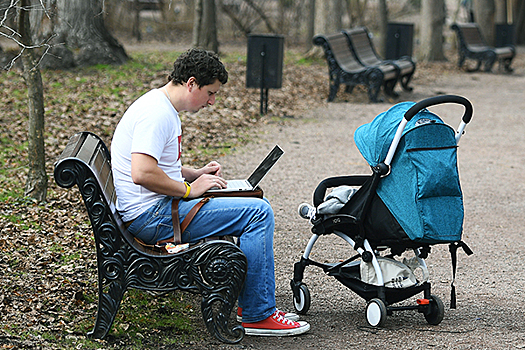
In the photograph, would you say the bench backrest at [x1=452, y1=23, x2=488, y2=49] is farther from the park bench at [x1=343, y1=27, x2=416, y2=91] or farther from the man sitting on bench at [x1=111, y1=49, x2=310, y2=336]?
the man sitting on bench at [x1=111, y1=49, x2=310, y2=336]

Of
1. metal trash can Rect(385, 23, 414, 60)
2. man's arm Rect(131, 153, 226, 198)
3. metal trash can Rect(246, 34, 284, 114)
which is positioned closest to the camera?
man's arm Rect(131, 153, 226, 198)

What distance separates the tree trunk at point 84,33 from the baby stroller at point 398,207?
963 cm

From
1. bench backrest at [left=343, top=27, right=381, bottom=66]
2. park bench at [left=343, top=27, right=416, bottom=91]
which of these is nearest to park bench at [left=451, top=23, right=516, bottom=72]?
park bench at [left=343, top=27, right=416, bottom=91]

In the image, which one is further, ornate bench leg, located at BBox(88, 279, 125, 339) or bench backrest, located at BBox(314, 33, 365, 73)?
bench backrest, located at BBox(314, 33, 365, 73)

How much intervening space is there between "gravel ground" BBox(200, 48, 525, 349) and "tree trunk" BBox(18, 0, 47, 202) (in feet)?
7.10

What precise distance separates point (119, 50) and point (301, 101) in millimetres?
3906

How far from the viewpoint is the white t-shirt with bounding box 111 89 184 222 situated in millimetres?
3535

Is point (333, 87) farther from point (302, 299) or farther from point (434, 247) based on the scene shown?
point (302, 299)

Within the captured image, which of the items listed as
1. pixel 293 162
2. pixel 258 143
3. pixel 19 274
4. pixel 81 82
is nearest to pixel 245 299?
pixel 19 274

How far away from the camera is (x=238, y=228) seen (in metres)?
3.76

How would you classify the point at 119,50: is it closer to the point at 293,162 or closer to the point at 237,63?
the point at 237,63

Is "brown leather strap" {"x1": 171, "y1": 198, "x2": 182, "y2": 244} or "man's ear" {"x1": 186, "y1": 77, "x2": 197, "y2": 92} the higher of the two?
"man's ear" {"x1": 186, "y1": 77, "x2": 197, "y2": 92}

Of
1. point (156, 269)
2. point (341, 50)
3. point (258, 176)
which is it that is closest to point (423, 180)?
point (258, 176)

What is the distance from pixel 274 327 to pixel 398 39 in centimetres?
1339
